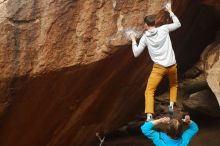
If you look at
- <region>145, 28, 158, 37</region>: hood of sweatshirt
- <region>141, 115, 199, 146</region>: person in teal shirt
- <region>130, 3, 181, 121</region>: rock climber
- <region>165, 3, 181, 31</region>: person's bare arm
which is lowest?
<region>141, 115, 199, 146</region>: person in teal shirt

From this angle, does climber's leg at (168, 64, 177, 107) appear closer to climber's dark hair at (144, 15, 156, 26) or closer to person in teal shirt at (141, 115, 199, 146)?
climber's dark hair at (144, 15, 156, 26)

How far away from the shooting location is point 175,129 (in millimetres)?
8000

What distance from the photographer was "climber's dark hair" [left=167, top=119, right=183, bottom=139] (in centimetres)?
796

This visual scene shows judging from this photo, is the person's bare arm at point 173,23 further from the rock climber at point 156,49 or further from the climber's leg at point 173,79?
the climber's leg at point 173,79

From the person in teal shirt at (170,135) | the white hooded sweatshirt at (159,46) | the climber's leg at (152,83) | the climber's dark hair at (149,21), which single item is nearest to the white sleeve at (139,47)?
the white hooded sweatshirt at (159,46)

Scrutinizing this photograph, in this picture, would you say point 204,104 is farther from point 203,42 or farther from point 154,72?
point 154,72

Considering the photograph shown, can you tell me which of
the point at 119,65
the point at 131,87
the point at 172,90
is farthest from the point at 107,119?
the point at 172,90

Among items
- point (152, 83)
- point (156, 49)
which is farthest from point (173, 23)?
point (152, 83)

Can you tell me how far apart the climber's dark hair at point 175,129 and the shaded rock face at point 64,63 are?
3.16 meters

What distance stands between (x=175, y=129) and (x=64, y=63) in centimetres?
346

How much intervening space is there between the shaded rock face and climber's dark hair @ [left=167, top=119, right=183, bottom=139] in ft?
10.4

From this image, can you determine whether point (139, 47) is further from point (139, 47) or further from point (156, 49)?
point (156, 49)

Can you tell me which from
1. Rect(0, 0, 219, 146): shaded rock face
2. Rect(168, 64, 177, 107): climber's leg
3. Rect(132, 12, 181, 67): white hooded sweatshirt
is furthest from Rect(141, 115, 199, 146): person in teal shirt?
Rect(0, 0, 219, 146): shaded rock face

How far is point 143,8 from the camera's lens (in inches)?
426
